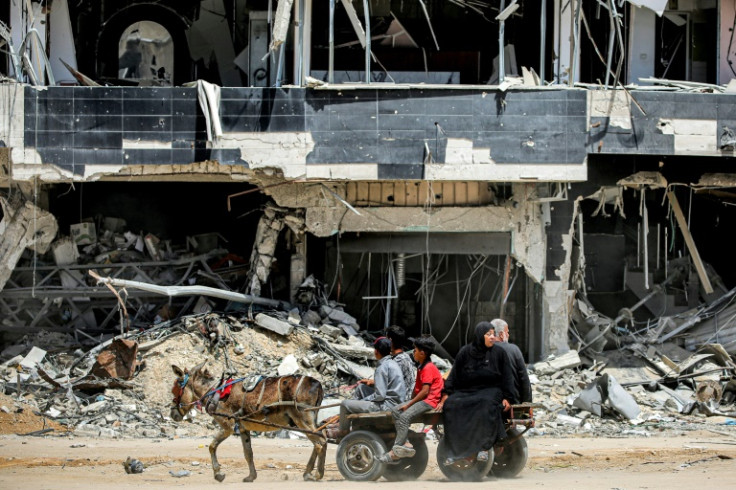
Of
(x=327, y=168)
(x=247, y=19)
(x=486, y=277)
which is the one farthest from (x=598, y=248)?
(x=247, y=19)

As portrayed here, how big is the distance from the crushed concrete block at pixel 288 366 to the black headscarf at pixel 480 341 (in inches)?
228

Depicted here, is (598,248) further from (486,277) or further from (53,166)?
(53,166)

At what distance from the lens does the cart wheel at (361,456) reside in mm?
10406

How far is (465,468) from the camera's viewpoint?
34.0 ft

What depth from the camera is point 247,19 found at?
19.2m

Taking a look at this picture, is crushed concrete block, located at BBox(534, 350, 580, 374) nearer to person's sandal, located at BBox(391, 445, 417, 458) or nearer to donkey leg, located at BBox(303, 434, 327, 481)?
donkey leg, located at BBox(303, 434, 327, 481)

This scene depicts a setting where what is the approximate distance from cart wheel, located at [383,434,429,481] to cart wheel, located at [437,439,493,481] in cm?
36

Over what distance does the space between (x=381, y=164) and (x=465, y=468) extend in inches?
281

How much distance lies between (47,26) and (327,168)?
5455 millimetres

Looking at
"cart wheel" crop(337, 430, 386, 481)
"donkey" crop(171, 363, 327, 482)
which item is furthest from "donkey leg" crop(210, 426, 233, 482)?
"cart wheel" crop(337, 430, 386, 481)

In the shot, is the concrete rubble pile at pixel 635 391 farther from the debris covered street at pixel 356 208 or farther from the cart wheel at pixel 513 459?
the cart wheel at pixel 513 459

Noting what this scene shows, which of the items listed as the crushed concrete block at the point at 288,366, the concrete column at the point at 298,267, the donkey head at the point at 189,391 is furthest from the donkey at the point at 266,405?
the concrete column at the point at 298,267

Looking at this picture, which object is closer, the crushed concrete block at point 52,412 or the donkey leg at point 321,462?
the donkey leg at point 321,462

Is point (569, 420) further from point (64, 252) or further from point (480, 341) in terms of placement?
point (64, 252)
